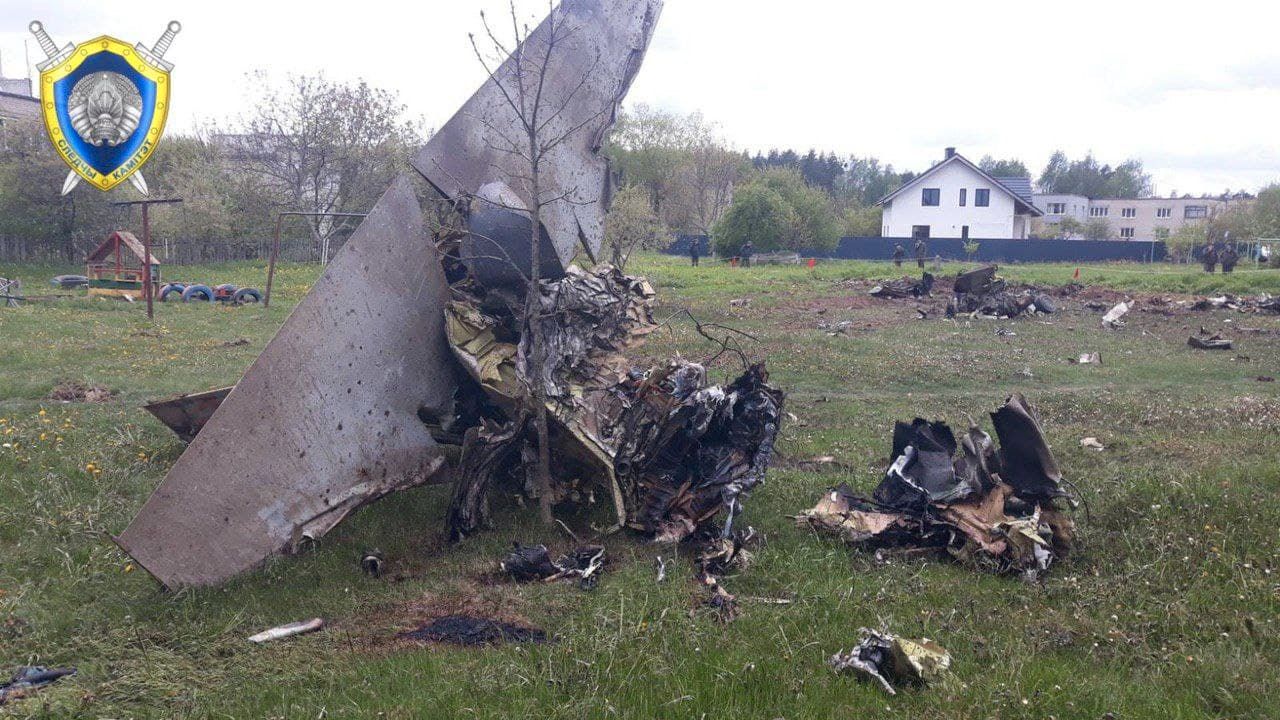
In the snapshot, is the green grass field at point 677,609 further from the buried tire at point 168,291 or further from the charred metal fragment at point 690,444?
the buried tire at point 168,291

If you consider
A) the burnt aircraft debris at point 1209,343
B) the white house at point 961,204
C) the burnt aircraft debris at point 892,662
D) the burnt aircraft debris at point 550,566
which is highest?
the white house at point 961,204

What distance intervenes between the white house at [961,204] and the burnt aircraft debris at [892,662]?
170 ft

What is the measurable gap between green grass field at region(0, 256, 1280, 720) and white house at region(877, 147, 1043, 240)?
47.6 metres

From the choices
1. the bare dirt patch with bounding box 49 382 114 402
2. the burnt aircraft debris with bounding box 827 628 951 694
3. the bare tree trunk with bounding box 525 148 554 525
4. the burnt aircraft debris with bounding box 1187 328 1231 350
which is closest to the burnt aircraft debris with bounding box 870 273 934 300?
the burnt aircraft debris with bounding box 1187 328 1231 350

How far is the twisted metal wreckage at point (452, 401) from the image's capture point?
214 inches

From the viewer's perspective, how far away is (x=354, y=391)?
611 cm

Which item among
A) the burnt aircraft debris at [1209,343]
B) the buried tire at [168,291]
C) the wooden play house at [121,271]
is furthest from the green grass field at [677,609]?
the wooden play house at [121,271]

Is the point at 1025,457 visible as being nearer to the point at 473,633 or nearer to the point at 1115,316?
the point at 473,633

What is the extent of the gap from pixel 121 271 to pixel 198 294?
2.31 meters

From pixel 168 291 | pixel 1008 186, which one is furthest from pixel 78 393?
pixel 1008 186

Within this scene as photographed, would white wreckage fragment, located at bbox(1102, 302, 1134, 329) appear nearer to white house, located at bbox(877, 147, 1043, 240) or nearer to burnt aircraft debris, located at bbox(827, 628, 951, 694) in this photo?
burnt aircraft debris, located at bbox(827, 628, 951, 694)

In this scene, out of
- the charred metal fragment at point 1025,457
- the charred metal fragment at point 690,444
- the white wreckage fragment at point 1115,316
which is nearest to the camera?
the charred metal fragment at point 1025,457

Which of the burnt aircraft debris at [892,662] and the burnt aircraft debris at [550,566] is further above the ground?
the burnt aircraft debris at [892,662]

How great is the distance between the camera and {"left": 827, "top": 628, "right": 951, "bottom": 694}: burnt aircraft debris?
161 inches
